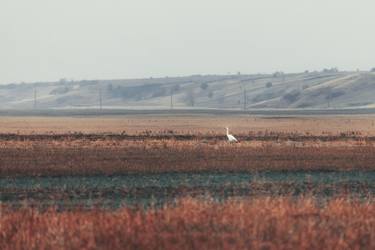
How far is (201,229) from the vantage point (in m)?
14.2

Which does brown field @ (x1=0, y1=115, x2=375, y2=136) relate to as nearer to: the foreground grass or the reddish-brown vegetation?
the reddish-brown vegetation

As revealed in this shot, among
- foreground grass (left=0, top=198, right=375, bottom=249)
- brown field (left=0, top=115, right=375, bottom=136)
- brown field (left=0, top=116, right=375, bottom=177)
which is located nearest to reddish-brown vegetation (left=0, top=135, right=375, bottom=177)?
brown field (left=0, top=116, right=375, bottom=177)

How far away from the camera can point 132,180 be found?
28.3m

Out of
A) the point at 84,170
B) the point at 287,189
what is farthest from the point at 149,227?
the point at 84,170

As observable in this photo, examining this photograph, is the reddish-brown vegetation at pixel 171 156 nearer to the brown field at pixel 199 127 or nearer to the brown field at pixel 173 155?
the brown field at pixel 173 155

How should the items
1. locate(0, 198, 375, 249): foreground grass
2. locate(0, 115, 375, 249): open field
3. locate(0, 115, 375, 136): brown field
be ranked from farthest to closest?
locate(0, 115, 375, 136): brown field → locate(0, 115, 375, 249): open field → locate(0, 198, 375, 249): foreground grass

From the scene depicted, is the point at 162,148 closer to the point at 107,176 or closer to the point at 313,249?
the point at 107,176

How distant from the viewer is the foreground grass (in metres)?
13.3

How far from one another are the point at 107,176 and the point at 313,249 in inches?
681

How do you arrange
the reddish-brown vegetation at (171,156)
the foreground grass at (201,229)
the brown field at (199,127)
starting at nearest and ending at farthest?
the foreground grass at (201,229)
the reddish-brown vegetation at (171,156)
the brown field at (199,127)

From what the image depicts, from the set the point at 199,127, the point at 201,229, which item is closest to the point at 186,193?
the point at 201,229

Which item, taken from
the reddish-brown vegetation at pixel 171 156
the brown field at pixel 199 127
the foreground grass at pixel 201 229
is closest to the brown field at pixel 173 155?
the reddish-brown vegetation at pixel 171 156

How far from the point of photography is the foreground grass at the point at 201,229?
13.3 meters

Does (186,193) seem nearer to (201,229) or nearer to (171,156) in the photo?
(201,229)
